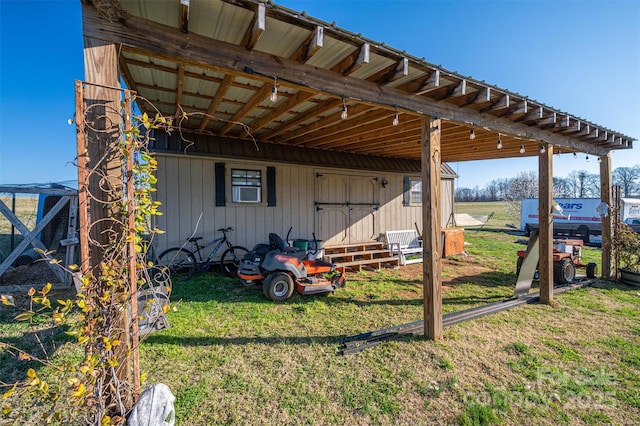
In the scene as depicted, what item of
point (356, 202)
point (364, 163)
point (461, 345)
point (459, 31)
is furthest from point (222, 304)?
point (459, 31)

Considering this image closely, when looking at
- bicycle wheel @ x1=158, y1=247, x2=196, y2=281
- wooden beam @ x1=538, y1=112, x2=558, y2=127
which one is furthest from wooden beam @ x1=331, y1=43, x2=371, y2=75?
bicycle wheel @ x1=158, y1=247, x2=196, y2=281

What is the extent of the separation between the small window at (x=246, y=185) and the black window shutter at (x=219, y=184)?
0.24m

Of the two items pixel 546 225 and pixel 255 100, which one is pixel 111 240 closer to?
pixel 255 100

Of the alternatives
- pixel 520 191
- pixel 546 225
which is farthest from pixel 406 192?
pixel 520 191

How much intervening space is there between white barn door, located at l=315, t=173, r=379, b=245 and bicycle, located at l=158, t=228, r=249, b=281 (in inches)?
87.2

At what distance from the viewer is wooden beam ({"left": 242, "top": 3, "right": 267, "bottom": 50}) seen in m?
2.01

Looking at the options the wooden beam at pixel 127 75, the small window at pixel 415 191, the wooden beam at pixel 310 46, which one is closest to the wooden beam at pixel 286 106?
the wooden beam at pixel 310 46

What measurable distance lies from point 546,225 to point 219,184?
6119mm

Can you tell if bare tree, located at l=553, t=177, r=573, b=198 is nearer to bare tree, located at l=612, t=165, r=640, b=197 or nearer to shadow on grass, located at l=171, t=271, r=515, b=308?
bare tree, located at l=612, t=165, r=640, b=197

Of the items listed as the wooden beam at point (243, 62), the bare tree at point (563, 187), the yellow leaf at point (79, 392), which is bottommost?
the yellow leaf at point (79, 392)

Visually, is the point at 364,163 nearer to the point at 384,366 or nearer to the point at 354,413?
the point at 384,366

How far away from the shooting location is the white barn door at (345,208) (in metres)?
7.34

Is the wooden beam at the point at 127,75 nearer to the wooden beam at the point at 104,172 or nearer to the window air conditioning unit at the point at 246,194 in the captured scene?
the wooden beam at the point at 104,172

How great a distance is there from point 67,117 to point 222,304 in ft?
10.6
